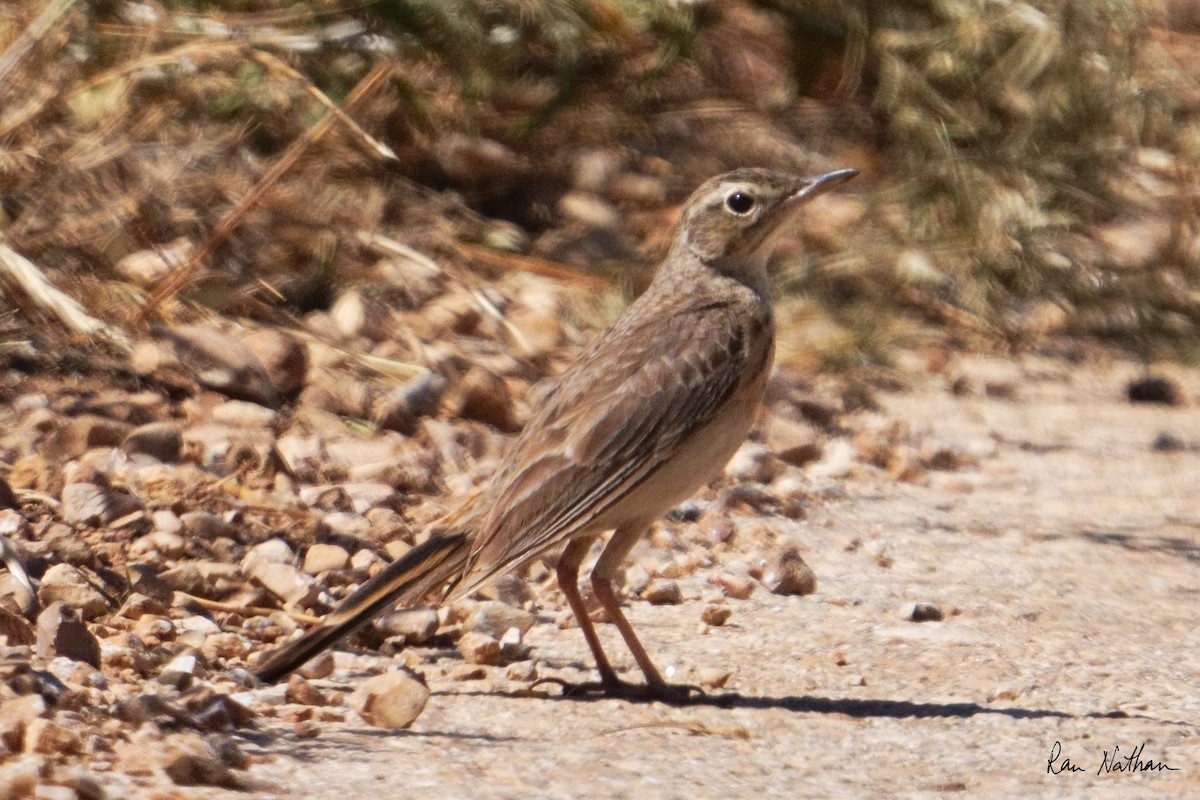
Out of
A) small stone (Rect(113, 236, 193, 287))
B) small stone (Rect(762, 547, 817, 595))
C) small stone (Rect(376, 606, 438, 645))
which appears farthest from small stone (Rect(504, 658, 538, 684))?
small stone (Rect(113, 236, 193, 287))

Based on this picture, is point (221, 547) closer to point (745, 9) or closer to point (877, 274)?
point (877, 274)

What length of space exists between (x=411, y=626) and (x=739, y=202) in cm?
166

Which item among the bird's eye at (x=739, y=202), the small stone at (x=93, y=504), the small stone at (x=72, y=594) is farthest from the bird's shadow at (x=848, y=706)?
the bird's eye at (x=739, y=202)

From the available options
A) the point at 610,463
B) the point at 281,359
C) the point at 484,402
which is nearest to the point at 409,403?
the point at 484,402

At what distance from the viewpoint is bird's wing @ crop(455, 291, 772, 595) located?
459cm

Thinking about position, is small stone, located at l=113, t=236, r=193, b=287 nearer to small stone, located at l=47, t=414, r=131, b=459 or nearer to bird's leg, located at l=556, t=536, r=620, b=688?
small stone, located at l=47, t=414, r=131, b=459

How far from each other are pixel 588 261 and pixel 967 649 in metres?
3.54

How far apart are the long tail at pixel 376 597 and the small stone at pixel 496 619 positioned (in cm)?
30

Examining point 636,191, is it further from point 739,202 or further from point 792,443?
point 739,202

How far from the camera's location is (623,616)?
190 inches

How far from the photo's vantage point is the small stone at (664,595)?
536 centimetres

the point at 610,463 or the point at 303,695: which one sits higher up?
the point at 610,463

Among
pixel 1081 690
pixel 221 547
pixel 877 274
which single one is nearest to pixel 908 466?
pixel 877 274
